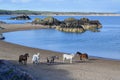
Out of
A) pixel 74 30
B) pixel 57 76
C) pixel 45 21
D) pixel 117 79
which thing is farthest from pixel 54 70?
pixel 45 21

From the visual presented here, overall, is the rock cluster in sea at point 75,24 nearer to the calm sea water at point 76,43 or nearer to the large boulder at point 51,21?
the large boulder at point 51,21

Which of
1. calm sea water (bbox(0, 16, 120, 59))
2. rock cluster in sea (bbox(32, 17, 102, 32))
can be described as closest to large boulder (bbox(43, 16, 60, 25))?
rock cluster in sea (bbox(32, 17, 102, 32))

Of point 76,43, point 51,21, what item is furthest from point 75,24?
point 76,43

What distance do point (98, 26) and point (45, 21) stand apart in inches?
651

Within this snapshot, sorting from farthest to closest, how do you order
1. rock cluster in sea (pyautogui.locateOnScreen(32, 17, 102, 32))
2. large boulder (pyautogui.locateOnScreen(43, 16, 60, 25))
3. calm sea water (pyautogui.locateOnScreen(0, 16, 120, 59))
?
large boulder (pyautogui.locateOnScreen(43, 16, 60, 25)) → rock cluster in sea (pyautogui.locateOnScreen(32, 17, 102, 32)) → calm sea water (pyautogui.locateOnScreen(0, 16, 120, 59))

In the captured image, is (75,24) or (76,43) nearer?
(76,43)

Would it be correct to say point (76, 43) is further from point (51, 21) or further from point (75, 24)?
point (51, 21)

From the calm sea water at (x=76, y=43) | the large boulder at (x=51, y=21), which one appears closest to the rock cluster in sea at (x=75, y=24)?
the large boulder at (x=51, y=21)

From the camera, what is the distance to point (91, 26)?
288 feet

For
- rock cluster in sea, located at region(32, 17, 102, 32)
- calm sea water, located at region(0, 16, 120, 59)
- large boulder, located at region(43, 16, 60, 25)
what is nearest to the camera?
calm sea water, located at region(0, 16, 120, 59)

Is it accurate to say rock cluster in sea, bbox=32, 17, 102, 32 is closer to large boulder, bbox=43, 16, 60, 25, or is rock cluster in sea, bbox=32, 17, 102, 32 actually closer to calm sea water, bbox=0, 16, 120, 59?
large boulder, bbox=43, 16, 60, 25

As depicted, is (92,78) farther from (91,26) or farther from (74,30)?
(91,26)

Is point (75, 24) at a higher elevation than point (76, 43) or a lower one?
higher

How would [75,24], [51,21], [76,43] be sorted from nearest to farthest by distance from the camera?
1. [76,43]
2. [75,24]
3. [51,21]
